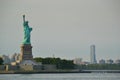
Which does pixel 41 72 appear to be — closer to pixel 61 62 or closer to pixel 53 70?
pixel 53 70

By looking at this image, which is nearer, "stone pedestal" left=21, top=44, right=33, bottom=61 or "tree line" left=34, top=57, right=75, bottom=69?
"stone pedestal" left=21, top=44, right=33, bottom=61

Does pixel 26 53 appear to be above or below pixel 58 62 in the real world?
above

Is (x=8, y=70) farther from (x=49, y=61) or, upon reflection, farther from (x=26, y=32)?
(x=49, y=61)

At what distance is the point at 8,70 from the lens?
117812mm

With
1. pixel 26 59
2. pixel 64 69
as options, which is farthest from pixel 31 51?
pixel 64 69

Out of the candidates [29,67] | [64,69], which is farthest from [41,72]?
[64,69]

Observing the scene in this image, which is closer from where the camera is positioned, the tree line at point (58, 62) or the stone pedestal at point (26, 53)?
the stone pedestal at point (26, 53)

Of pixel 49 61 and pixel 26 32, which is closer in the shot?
pixel 26 32

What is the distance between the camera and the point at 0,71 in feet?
385

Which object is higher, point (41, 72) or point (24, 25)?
point (24, 25)

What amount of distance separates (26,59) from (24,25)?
23.0 feet

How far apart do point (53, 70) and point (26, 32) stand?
888cm

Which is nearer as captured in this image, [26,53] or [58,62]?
[26,53]

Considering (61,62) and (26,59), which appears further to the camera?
(61,62)
